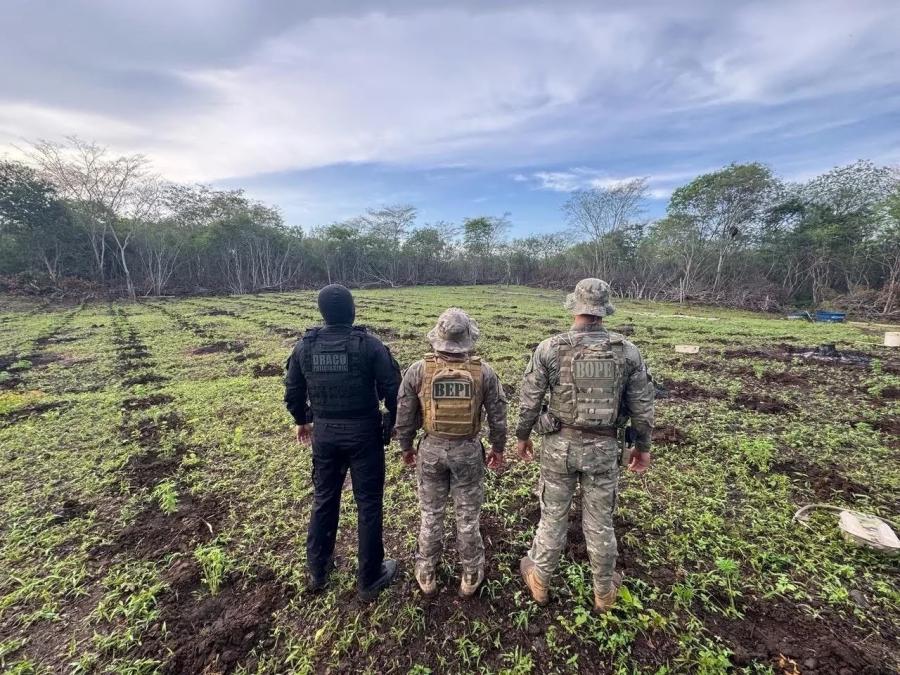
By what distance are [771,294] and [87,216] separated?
151 feet

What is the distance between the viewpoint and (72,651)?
214 centimetres

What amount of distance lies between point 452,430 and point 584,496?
91 centimetres

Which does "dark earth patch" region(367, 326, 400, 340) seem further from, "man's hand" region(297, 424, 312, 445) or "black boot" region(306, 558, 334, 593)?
"black boot" region(306, 558, 334, 593)

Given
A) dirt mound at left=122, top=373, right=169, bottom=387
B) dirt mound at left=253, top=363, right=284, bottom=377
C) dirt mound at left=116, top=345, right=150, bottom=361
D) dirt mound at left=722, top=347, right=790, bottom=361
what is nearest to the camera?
dirt mound at left=122, top=373, right=169, bottom=387

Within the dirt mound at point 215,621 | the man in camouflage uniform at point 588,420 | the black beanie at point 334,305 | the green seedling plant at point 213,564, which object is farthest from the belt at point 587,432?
the green seedling plant at point 213,564

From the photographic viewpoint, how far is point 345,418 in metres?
2.33

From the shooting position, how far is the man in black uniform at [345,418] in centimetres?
231

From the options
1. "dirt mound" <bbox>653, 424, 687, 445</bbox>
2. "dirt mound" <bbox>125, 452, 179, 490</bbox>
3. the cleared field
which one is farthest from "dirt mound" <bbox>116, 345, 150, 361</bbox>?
"dirt mound" <bbox>653, 424, 687, 445</bbox>

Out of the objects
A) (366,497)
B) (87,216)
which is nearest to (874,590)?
(366,497)

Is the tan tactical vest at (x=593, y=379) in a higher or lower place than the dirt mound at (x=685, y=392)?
higher

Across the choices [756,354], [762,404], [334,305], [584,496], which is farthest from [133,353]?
[756,354]

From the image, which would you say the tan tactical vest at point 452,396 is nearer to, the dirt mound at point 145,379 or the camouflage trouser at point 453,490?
the camouflage trouser at point 453,490

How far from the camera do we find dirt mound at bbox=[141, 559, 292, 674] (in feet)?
6.79

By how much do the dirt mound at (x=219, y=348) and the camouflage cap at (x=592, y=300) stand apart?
969 cm
